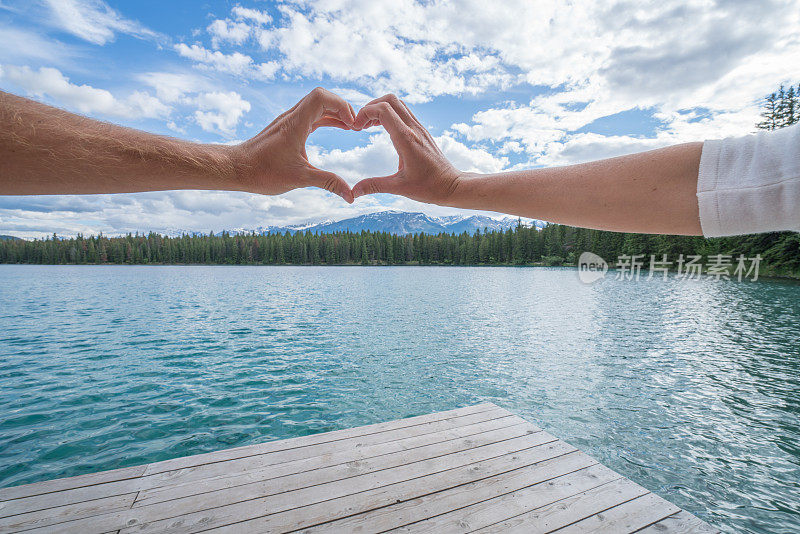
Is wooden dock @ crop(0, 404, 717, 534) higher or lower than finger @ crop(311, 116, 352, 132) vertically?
lower

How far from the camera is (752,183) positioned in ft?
2.94

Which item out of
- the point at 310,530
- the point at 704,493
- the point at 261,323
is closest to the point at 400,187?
A: the point at 310,530

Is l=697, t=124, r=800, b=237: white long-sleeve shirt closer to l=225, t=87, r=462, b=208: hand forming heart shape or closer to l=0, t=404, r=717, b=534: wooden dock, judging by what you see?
l=225, t=87, r=462, b=208: hand forming heart shape

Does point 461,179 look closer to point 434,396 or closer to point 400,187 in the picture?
point 400,187

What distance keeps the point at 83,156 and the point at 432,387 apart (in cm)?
916

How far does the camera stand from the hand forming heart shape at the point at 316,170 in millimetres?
1773

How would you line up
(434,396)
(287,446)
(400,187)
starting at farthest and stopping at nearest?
(434,396) < (287,446) < (400,187)

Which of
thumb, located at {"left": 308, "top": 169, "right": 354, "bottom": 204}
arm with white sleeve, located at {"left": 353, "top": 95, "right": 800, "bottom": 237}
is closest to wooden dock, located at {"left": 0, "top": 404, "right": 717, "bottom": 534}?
thumb, located at {"left": 308, "top": 169, "right": 354, "bottom": 204}

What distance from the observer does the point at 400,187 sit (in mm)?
1887

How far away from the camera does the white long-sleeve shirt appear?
0.86m

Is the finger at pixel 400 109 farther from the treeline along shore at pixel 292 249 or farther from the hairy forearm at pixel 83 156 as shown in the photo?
the treeline along shore at pixel 292 249

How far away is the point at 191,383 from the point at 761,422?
13.0 m

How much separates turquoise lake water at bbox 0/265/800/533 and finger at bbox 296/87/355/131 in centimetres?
590

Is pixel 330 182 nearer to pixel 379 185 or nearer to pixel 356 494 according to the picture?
pixel 379 185
